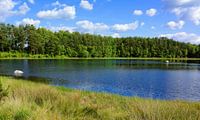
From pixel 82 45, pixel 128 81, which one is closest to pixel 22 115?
pixel 128 81

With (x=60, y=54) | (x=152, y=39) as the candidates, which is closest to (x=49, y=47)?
(x=60, y=54)

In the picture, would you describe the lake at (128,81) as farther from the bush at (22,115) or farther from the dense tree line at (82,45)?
the dense tree line at (82,45)

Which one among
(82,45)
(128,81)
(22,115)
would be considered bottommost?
(128,81)

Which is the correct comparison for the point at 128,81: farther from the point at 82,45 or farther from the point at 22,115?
the point at 82,45

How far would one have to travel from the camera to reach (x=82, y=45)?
144 meters

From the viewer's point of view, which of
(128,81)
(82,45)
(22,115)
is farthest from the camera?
(82,45)

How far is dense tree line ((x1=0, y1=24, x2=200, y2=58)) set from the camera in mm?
124625

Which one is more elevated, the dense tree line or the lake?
the dense tree line

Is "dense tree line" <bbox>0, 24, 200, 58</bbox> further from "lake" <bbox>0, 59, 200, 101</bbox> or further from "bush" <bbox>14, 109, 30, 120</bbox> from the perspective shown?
"bush" <bbox>14, 109, 30, 120</bbox>

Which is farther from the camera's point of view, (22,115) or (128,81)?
(128,81)

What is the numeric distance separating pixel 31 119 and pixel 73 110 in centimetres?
258

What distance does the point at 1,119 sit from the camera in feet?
27.8

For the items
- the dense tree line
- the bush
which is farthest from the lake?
the dense tree line

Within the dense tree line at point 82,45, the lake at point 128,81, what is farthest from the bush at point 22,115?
the dense tree line at point 82,45
